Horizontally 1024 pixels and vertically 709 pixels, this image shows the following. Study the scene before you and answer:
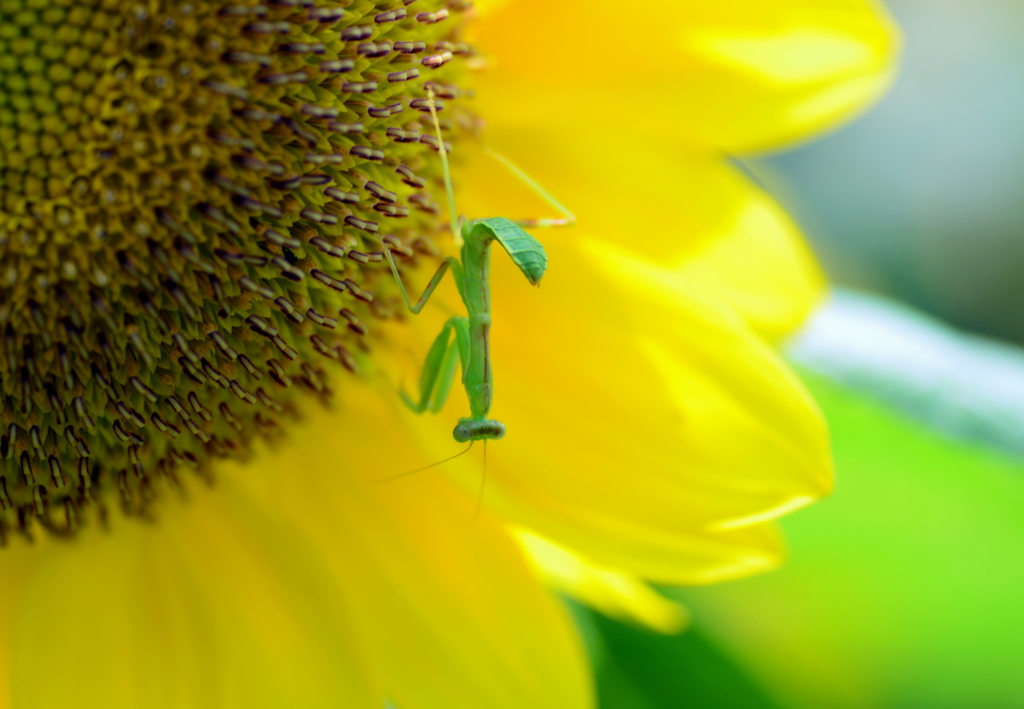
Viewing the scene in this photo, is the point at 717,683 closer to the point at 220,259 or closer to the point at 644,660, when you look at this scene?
the point at 644,660

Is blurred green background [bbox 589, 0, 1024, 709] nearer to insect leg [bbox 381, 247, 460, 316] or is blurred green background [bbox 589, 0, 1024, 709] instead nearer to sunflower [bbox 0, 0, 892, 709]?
sunflower [bbox 0, 0, 892, 709]

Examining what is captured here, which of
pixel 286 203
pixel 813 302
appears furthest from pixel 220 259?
pixel 813 302

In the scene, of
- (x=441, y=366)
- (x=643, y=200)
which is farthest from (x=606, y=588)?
(x=643, y=200)

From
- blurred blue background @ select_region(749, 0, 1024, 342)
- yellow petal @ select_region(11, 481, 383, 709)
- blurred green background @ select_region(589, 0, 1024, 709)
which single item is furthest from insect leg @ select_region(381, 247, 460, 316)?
blurred blue background @ select_region(749, 0, 1024, 342)

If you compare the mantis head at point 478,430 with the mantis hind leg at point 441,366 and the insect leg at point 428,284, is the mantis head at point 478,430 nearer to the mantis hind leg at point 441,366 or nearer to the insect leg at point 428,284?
the mantis hind leg at point 441,366

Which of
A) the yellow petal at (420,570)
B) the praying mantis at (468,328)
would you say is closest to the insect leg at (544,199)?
the praying mantis at (468,328)

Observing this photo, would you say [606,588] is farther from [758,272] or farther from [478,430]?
[758,272]
